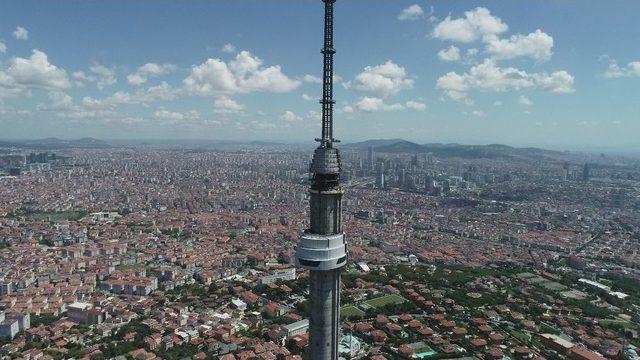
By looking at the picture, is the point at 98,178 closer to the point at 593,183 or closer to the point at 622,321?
the point at 622,321

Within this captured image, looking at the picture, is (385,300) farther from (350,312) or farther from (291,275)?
(291,275)

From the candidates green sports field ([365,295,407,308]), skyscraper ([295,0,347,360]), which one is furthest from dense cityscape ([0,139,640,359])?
skyscraper ([295,0,347,360])

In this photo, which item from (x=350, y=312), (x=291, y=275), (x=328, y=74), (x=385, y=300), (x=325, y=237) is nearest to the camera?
(x=325, y=237)

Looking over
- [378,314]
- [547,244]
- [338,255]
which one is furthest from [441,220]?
[338,255]

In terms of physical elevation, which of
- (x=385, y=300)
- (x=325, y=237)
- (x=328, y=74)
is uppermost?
(x=328, y=74)

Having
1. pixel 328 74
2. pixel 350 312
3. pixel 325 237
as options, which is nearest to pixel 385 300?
pixel 350 312

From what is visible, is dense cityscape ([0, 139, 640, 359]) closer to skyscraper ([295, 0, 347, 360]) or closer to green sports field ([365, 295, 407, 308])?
green sports field ([365, 295, 407, 308])

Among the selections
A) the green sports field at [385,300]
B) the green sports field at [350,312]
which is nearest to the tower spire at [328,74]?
the green sports field at [350,312]
